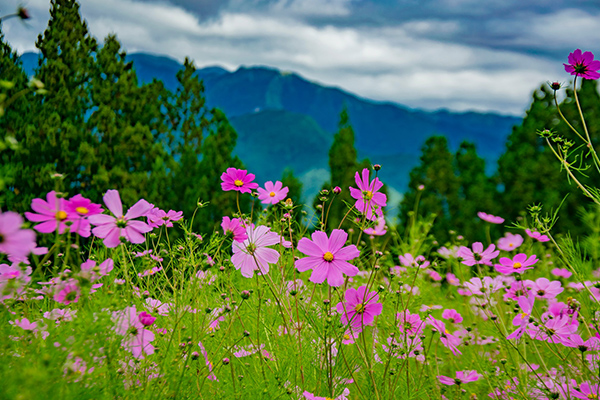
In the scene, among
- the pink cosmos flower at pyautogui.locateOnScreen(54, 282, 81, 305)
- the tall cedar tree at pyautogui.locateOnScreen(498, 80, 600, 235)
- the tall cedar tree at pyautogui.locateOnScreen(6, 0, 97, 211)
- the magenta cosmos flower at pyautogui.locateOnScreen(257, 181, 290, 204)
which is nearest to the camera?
the pink cosmos flower at pyautogui.locateOnScreen(54, 282, 81, 305)

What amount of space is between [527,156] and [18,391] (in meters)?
8.35

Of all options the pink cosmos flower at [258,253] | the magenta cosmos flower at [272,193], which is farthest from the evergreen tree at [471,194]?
the pink cosmos flower at [258,253]

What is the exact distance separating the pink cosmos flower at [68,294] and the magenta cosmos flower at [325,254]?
0.56 metres

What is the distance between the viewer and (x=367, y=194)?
4.13 ft

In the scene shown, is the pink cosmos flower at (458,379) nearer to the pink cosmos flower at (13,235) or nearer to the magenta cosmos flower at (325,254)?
the magenta cosmos flower at (325,254)

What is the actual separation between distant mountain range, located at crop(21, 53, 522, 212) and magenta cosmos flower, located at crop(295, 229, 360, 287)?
52240mm

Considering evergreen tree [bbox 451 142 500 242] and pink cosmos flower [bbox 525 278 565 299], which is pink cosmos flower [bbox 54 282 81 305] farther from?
evergreen tree [bbox 451 142 500 242]

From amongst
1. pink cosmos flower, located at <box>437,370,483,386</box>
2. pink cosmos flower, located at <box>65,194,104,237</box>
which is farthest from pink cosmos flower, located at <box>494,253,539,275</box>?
pink cosmos flower, located at <box>65,194,104,237</box>

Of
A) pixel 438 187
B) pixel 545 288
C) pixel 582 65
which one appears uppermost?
pixel 582 65

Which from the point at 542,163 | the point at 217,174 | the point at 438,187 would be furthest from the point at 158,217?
the point at 438,187

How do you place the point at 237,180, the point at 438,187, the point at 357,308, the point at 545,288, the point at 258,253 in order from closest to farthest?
the point at 357,308 → the point at 258,253 → the point at 237,180 → the point at 545,288 → the point at 438,187

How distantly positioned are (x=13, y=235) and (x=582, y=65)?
5.88 feet

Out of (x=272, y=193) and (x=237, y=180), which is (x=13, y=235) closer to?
(x=237, y=180)

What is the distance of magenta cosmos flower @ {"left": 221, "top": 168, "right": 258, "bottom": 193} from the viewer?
1.47m
